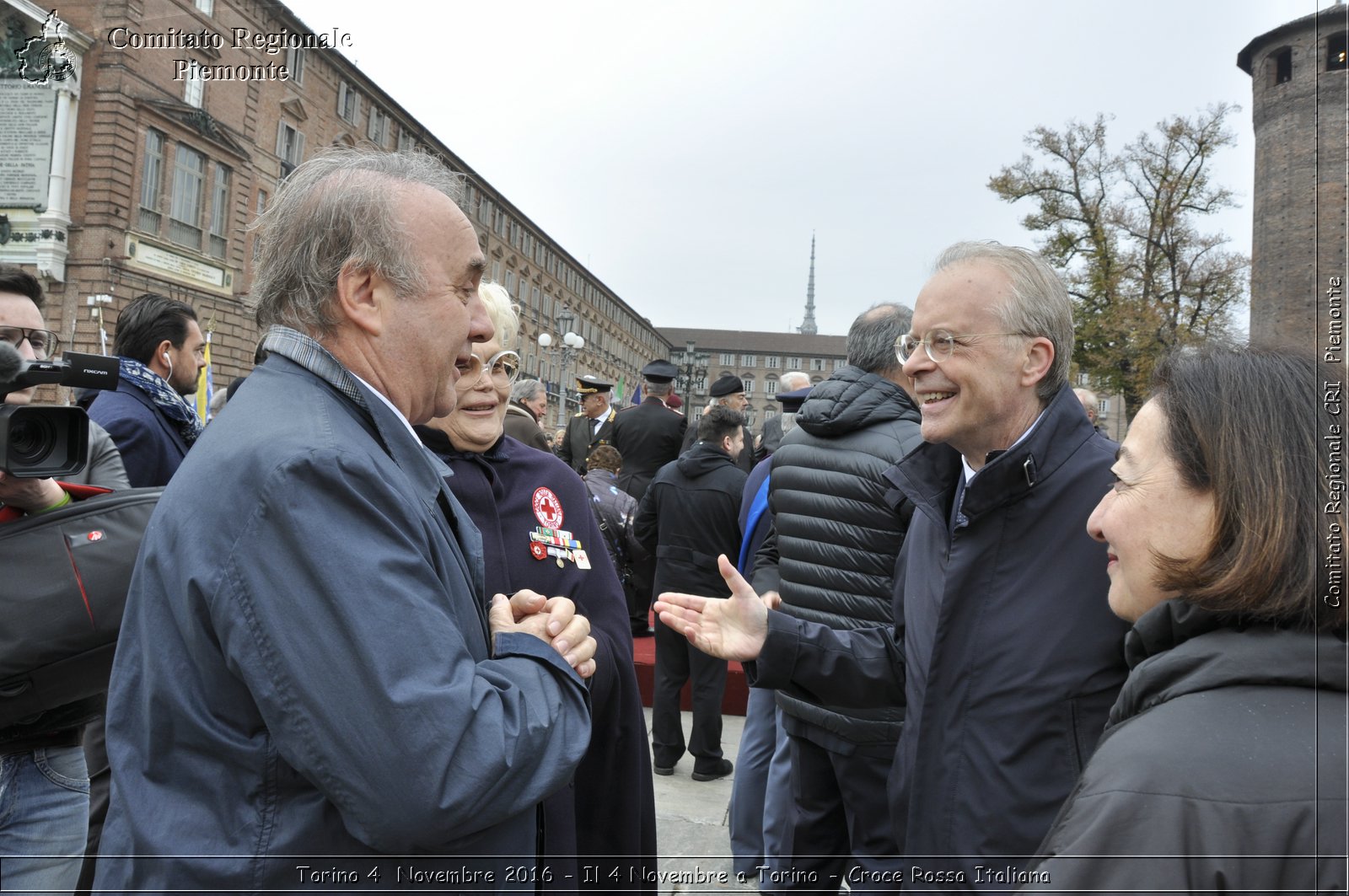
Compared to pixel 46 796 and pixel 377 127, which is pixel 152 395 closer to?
pixel 46 796

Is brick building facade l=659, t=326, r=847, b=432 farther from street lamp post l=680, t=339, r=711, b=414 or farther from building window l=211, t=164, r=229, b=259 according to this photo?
building window l=211, t=164, r=229, b=259

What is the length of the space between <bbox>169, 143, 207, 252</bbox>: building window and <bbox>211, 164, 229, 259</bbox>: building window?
0.51 meters

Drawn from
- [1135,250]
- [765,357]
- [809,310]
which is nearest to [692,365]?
[1135,250]

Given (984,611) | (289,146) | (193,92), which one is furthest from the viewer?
(289,146)

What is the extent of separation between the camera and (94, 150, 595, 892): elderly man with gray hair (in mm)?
1152

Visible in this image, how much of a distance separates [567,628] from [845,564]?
5.95ft

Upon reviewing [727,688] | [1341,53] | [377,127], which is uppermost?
[377,127]

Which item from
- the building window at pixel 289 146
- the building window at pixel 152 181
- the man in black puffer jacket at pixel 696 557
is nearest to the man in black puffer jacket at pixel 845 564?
the man in black puffer jacket at pixel 696 557

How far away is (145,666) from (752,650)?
55.7 inches

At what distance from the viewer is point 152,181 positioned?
74.2ft

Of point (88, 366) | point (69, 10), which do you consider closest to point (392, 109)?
point (69, 10)

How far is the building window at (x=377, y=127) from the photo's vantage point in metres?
36.1

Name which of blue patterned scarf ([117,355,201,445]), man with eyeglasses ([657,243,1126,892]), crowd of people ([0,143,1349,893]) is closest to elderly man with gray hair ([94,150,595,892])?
crowd of people ([0,143,1349,893])

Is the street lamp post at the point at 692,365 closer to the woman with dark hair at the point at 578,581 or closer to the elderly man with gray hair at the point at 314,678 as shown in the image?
the woman with dark hair at the point at 578,581
